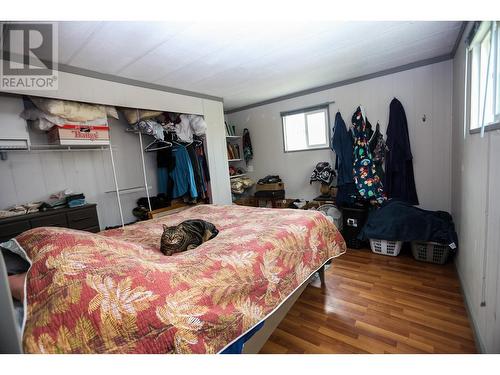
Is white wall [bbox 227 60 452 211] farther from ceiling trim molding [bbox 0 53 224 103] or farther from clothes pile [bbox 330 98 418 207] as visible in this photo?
ceiling trim molding [bbox 0 53 224 103]

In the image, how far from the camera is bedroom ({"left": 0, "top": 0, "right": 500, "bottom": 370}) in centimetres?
88

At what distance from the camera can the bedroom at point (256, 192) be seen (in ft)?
2.88

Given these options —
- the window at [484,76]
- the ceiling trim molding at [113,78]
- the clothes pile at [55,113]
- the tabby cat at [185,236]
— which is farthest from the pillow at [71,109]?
the window at [484,76]

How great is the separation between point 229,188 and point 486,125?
3.06 meters

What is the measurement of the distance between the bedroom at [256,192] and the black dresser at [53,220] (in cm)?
2

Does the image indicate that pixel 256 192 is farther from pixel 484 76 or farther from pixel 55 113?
pixel 484 76

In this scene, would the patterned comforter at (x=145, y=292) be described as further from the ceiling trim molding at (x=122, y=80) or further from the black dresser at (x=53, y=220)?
the ceiling trim molding at (x=122, y=80)

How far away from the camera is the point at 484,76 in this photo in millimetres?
1458

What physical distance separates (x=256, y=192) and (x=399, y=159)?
7.42 ft

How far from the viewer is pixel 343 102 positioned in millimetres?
3318

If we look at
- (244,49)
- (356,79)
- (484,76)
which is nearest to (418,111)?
(356,79)

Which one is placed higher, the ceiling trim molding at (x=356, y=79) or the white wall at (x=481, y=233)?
the ceiling trim molding at (x=356, y=79)

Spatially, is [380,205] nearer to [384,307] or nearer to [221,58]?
[384,307]
